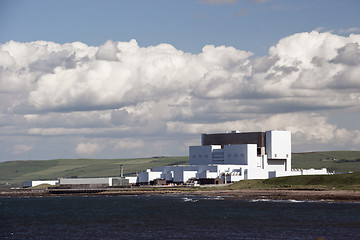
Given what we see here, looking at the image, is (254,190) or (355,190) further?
(254,190)

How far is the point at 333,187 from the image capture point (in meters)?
177

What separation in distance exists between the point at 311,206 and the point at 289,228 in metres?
42.2

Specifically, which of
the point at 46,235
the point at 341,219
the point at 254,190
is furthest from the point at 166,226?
the point at 254,190

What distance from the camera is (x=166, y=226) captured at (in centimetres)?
9288

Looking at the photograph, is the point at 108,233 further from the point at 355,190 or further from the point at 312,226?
the point at 355,190

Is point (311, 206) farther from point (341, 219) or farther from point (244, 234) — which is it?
point (244, 234)

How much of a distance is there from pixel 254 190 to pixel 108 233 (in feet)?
387

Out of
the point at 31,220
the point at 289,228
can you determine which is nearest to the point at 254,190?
the point at 31,220

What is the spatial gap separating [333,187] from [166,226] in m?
95.4

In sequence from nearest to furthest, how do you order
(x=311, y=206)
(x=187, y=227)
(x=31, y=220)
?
(x=187, y=227) < (x=31, y=220) < (x=311, y=206)

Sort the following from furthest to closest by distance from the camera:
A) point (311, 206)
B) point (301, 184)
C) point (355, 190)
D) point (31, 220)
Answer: point (301, 184)
point (355, 190)
point (311, 206)
point (31, 220)

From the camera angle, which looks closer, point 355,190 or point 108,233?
point 108,233

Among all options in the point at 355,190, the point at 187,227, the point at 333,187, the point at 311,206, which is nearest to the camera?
the point at 187,227

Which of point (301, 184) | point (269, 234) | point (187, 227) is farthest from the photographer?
point (301, 184)
